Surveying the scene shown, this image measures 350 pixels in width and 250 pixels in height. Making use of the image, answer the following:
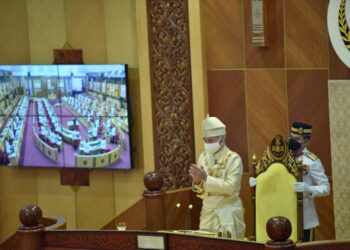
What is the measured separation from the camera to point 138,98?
388 inches

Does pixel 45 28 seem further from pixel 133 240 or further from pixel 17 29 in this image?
pixel 133 240

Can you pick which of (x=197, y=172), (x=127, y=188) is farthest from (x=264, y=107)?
(x=127, y=188)

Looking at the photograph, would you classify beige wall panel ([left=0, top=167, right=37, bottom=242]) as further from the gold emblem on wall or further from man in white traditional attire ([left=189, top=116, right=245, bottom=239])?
the gold emblem on wall

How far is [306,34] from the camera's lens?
851 centimetres

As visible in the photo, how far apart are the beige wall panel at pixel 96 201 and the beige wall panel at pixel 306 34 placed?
256 cm

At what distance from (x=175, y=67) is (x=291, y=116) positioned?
4.02 ft

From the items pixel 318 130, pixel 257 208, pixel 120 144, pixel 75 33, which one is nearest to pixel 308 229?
pixel 257 208

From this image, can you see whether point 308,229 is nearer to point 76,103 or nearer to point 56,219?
point 56,219

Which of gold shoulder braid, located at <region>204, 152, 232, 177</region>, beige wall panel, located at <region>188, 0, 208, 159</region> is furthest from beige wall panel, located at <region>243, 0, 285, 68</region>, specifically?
gold shoulder braid, located at <region>204, 152, 232, 177</region>

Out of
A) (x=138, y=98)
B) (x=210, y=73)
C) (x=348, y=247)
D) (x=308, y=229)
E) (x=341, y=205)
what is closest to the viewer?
(x=348, y=247)

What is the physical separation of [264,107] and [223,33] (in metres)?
0.75

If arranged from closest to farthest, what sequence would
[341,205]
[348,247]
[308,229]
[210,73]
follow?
[348,247] < [308,229] < [341,205] < [210,73]

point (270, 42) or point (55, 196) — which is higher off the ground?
point (270, 42)

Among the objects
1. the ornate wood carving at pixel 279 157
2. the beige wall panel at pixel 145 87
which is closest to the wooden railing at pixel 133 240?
the ornate wood carving at pixel 279 157
